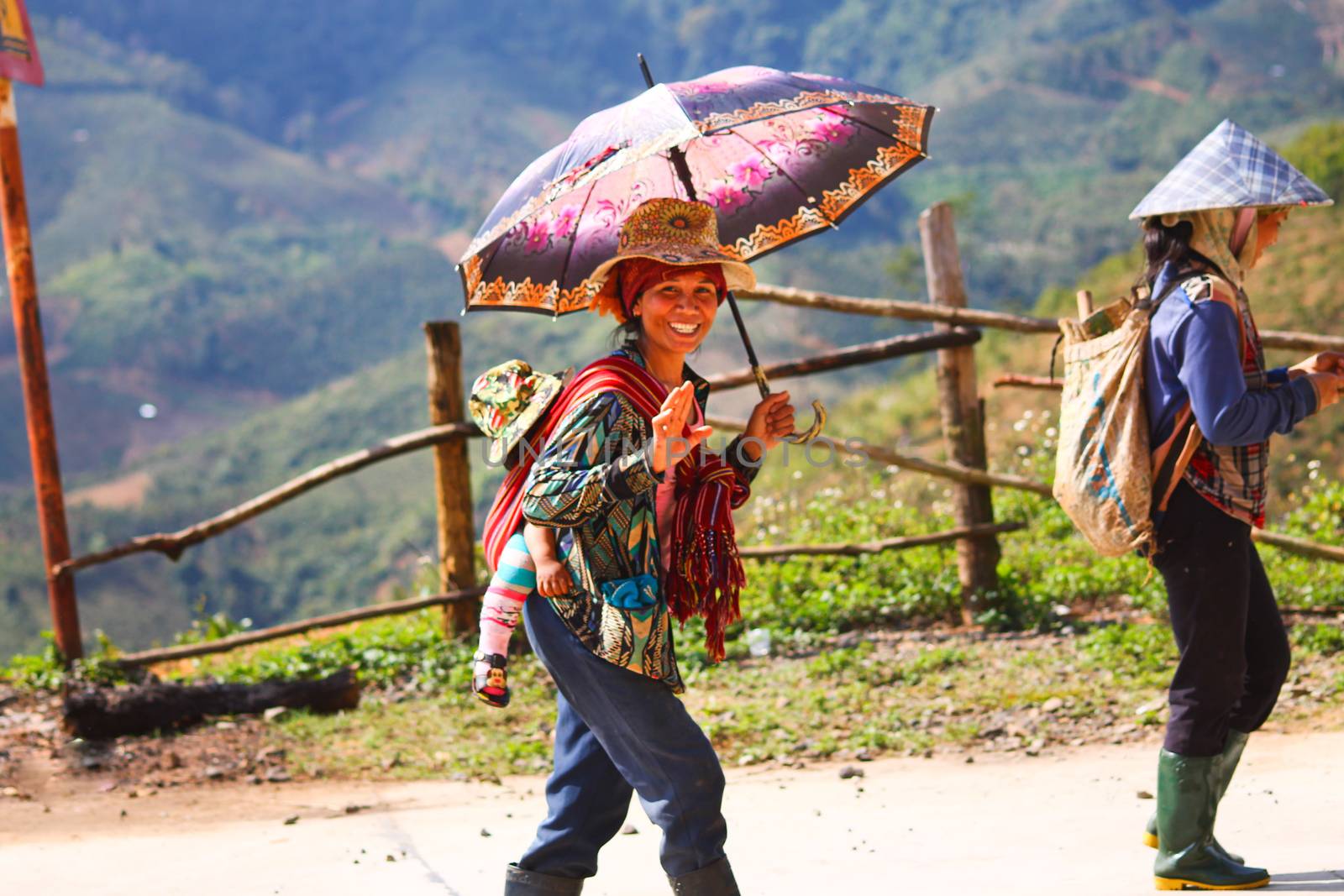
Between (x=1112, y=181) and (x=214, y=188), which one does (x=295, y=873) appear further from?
(x=214, y=188)

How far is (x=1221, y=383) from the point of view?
9.96 ft

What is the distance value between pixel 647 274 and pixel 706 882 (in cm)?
120

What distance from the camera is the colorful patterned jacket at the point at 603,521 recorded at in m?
2.58

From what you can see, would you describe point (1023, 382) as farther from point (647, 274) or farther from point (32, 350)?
point (32, 350)

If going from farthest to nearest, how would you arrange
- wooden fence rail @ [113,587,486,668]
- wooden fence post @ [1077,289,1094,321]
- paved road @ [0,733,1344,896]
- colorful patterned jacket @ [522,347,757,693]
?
1. wooden fence rail @ [113,587,486,668]
2. wooden fence post @ [1077,289,1094,321]
3. paved road @ [0,733,1344,896]
4. colorful patterned jacket @ [522,347,757,693]

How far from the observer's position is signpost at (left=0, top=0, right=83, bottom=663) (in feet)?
21.6

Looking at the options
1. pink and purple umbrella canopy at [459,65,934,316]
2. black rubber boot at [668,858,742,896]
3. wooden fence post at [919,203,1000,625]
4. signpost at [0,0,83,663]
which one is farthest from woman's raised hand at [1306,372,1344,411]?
signpost at [0,0,83,663]

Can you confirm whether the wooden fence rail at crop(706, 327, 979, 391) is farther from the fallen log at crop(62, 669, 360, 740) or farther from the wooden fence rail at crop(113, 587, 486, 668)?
the fallen log at crop(62, 669, 360, 740)

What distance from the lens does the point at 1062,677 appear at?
5.66 meters

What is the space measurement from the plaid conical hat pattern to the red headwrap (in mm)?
1017

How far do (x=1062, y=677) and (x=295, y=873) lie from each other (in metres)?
3.23

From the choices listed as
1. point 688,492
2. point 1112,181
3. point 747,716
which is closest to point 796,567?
point 747,716

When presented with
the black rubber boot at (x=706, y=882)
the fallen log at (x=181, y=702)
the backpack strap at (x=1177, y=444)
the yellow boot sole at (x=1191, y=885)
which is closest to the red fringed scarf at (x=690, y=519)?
the black rubber boot at (x=706, y=882)

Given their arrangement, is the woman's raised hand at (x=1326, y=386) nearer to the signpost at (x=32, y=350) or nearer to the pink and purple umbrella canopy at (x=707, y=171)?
the pink and purple umbrella canopy at (x=707, y=171)
